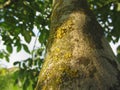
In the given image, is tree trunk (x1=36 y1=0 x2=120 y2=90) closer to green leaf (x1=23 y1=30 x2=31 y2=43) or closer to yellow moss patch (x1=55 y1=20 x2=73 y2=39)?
yellow moss patch (x1=55 y1=20 x2=73 y2=39)

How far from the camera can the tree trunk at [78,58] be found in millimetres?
1469

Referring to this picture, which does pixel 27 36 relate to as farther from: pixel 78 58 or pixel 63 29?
pixel 78 58

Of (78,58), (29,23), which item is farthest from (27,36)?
(78,58)

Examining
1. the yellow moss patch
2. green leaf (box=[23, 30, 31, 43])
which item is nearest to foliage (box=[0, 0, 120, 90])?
green leaf (box=[23, 30, 31, 43])

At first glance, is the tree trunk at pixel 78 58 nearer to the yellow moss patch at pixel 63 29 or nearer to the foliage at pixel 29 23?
the yellow moss patch at pixel 63 29

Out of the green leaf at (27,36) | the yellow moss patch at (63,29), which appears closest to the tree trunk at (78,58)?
the yellow moss patch at (63,29)

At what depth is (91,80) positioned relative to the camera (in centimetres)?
145

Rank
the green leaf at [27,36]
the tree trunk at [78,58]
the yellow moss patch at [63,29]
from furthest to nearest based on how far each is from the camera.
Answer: the green leaf at [27,36], the yellow moss patch at [63,29], the tree trunk at [78,58]

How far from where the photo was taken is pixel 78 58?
160 centimetres

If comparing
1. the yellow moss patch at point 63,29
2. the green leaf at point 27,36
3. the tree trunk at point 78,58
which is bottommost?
the tree trunk at point 78,58

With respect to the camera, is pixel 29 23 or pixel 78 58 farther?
pixel 29 23

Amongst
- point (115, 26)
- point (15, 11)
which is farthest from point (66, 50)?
point (15, 11)

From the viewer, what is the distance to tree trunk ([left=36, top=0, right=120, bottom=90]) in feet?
4.82

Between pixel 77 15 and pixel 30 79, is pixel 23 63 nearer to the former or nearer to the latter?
pixel 30 79
